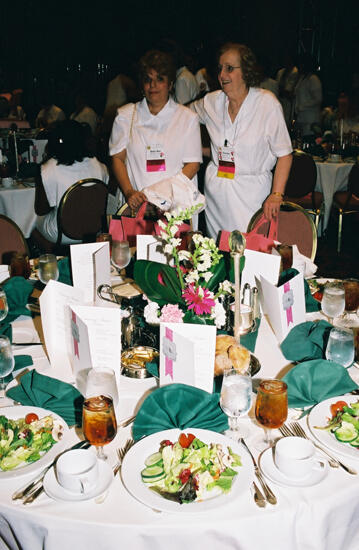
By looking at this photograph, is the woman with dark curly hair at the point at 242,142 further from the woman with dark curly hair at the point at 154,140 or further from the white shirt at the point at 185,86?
the white shirt at the point at 185,86

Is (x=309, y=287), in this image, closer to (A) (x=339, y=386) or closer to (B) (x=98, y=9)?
(A) (x=339, y=386)

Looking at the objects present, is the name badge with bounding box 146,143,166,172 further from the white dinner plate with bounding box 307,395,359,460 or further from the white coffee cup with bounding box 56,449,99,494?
the white coffee cup with bounding box 56,449,99,494

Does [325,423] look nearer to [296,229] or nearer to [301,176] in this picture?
[296,229]

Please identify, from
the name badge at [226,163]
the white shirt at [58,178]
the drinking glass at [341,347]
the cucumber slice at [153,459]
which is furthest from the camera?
the white shirt at [58,178]

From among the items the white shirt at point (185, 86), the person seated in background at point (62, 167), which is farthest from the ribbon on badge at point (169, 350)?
the white shirt at point (185, 86)

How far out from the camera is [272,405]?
4.19 feet

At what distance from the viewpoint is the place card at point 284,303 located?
67.1 inches

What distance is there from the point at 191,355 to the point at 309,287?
1.04 m

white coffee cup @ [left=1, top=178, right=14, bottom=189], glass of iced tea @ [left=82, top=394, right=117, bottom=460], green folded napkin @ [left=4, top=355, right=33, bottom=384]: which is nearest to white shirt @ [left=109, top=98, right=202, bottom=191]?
white coffee cup @ [left=1, top=178, right=14, bottom=189]

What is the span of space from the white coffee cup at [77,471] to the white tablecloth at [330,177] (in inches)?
186

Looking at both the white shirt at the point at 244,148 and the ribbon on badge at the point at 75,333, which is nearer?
the ribbon on badge at the point at 75,333

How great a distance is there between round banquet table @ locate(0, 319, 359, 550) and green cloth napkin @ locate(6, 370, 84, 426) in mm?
260

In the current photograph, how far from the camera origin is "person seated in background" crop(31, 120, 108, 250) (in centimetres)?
372

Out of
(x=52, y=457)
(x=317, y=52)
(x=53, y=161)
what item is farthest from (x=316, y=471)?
(x=317, y=52)
